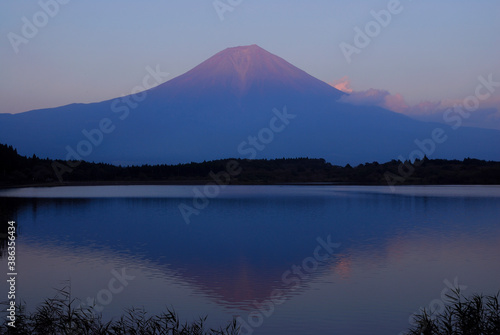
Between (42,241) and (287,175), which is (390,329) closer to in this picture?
(42,241)

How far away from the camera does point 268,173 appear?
5094 inches

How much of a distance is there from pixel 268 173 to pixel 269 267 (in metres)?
111

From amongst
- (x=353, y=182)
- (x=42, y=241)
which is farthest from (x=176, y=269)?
(x=353, y=182)

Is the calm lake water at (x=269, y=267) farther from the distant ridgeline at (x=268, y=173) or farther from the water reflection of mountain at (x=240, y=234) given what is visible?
the distant ridgeline at (x=268, y=173)

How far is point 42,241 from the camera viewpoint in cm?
2395

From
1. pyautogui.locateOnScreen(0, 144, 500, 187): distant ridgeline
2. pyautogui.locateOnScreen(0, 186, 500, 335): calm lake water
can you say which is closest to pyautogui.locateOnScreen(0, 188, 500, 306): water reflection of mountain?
pyautogui.locateOnScreen(0, 186, 500, 335): calm lake water

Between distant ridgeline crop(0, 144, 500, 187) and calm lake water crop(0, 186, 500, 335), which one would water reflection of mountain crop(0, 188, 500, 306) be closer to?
calm lake water crop(0, 186, 500, 335)

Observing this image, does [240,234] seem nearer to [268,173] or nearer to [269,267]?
[269,267]

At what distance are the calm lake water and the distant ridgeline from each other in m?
81.5

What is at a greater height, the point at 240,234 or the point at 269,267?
the point at 240,234

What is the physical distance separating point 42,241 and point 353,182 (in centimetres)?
10634

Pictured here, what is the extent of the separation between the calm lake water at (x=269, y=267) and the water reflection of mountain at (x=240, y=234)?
6cm

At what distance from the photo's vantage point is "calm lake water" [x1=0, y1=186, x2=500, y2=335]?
493 inches

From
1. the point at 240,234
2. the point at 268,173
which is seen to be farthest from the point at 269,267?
the point at 268,173
